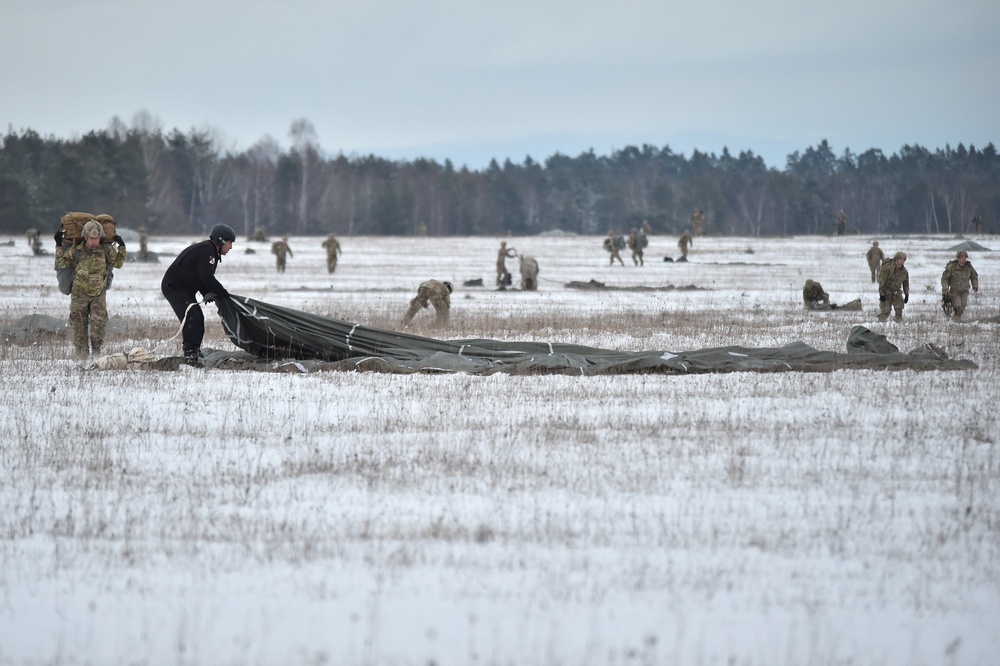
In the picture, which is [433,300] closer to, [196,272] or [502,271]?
[196,272]

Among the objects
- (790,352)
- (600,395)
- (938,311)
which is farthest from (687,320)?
(600,395)

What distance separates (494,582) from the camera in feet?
15.9

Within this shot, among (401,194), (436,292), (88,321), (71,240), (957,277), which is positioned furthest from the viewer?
(401,194)

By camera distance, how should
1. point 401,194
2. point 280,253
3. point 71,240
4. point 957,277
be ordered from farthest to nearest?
point 401,194
point 280,253
point 957,277
point 71,240

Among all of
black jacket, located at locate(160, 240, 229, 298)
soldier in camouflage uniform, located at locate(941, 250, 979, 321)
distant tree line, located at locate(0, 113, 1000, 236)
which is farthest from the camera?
distant tree line, located at locate(0, 113, 1000, 236)

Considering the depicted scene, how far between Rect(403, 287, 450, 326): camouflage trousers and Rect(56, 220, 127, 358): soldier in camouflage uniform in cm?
566

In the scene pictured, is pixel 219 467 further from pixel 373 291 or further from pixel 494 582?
pixel 373 291

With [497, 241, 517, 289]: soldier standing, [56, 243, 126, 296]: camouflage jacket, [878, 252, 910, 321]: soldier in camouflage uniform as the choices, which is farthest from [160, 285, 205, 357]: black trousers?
[497, 241, 517, 289]: soldier standing

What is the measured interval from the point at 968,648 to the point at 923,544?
115cm

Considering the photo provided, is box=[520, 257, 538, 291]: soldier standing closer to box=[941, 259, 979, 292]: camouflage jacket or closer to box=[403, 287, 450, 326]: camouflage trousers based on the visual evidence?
box=[403, 287, 450, 326]: camouflage trousers

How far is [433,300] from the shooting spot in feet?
57.9

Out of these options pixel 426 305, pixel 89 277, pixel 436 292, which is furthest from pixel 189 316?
pixel 436 292

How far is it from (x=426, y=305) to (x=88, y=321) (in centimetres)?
615

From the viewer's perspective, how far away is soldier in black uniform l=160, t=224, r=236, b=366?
459 inches
